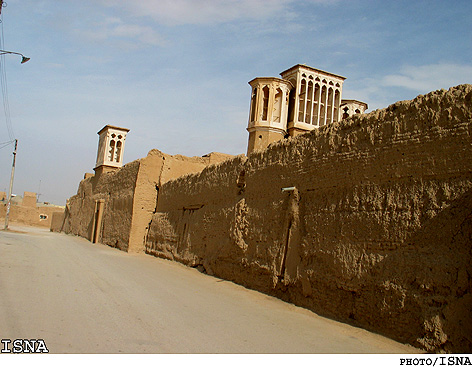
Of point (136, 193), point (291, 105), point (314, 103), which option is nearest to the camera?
point (136, 193)

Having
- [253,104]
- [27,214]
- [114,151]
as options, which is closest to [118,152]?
[114,151]

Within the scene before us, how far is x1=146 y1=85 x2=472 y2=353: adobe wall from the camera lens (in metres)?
4.91

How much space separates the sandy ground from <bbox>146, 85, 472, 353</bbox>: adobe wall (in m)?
0.39

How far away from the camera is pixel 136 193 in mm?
15852

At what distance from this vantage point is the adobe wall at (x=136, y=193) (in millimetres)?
15859

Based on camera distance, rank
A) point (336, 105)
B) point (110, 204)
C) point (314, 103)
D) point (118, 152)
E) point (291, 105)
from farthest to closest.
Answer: point (118, 152)
point (336, 105)
point (291, 105)
point (314, 103)
point (110, 204)

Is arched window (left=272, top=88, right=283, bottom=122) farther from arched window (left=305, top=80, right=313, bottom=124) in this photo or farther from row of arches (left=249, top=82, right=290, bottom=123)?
arched window (left=305, top=80, right=313, bottom=124)

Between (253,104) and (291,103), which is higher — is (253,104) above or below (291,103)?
below

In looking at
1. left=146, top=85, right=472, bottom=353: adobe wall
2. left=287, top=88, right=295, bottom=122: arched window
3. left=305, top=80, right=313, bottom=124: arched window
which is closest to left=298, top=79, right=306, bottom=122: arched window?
left=305, top=80, right=313, bottom=124: arched window

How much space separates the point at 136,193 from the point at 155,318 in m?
10.3

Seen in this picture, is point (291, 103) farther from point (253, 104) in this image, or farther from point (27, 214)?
point (27, 214)

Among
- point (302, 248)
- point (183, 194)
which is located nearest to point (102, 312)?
point (302, 248)

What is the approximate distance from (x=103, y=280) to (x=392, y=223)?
5.91 m

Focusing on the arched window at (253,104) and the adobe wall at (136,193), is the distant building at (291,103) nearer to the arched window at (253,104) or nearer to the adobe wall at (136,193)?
the arched window at (253,104)
